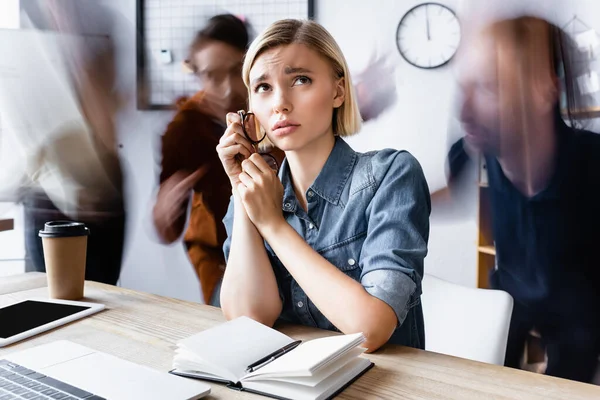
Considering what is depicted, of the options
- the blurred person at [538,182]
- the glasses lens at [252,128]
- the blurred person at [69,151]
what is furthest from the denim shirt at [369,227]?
the blurred person at [69,151]

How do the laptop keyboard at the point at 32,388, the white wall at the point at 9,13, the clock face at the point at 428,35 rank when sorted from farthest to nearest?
the white wall at the point at 9,13 < the clock face at the point at 428,35 < the laptop keyboard at the point at 32,388

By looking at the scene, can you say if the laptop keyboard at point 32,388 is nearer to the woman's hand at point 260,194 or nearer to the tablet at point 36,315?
the tablet at point 36,315

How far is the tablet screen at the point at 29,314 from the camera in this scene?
40.3 inches

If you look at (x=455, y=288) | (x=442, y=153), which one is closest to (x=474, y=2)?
(x=442, y=153)

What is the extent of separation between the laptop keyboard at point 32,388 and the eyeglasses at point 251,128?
70 cm

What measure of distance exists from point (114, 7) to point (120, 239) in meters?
1.18

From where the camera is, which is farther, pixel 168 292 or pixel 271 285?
pixel 168 292

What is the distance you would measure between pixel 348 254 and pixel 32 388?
2.22 ft

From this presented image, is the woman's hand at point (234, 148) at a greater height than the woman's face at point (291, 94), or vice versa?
the woman's face at point (291, 94)

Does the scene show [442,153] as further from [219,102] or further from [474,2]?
[219,102]

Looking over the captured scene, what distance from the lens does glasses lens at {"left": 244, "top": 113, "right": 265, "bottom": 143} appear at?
50.6 inches

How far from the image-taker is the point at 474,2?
1.98 metres

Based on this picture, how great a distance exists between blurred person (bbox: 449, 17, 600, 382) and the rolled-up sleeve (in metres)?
0.96

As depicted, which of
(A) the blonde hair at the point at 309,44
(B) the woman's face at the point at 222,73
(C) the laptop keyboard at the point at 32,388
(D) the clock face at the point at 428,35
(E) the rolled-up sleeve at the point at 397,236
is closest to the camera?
(C) the laptop keyboard at the point at 32,388
